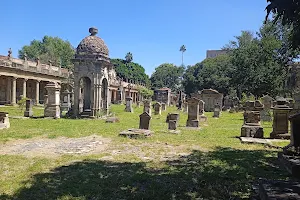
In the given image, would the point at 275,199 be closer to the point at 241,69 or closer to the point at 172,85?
the point at 241,69

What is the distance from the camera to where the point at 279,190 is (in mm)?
3090

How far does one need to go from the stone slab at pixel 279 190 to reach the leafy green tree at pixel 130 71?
88077 mm

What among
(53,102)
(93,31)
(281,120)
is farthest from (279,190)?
(93,31)

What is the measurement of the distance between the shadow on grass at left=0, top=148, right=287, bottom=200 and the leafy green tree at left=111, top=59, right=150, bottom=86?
84.8m

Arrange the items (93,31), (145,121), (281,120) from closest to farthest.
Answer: (281,120)
(145,121)
(93,31)

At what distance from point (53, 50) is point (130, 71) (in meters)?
38.8

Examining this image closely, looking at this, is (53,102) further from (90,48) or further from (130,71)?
(130,71)

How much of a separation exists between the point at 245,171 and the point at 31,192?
15.5 ft

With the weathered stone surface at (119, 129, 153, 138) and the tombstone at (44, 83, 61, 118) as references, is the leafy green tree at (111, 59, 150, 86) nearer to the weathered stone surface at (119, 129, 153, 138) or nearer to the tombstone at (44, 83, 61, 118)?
the tombstone at (44, 83, 61, 118)

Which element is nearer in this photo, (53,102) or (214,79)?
(53,102)

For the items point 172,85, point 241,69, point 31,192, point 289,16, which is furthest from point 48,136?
point 172,85

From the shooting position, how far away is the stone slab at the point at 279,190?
2862 mm

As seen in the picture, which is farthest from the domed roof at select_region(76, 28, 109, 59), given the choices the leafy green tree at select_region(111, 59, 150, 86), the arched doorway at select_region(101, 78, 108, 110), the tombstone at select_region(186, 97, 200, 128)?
the leafy green tree at select_region(111, 59, 150, 86)

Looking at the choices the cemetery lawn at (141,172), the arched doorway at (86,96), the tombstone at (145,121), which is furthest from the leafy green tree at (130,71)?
the cemetery lawn at (141,172)
